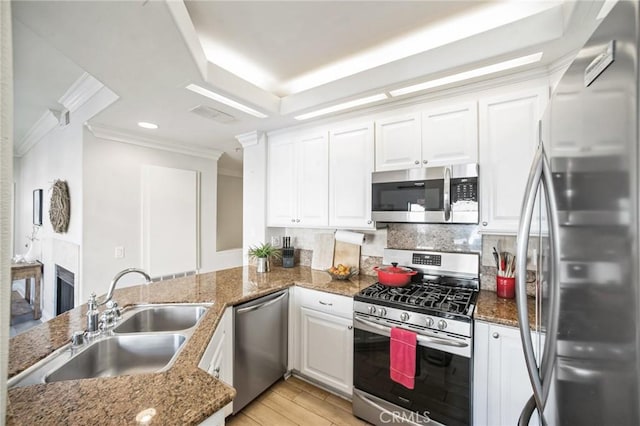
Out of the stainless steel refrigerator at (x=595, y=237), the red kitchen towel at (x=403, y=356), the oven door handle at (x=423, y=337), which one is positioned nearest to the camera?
the stainless steel refrigerator at (x=595, y=237)

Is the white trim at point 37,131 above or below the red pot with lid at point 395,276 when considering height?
above

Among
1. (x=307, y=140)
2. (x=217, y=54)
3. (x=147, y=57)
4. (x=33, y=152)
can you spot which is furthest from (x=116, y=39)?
(x=33, y=152)

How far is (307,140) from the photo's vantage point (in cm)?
280

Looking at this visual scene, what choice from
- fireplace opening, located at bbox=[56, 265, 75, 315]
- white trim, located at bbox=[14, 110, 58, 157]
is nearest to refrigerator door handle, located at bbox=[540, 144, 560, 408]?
fireplace opening, located at bbox=[56, 265, 75, 315]

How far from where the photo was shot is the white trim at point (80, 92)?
245cm

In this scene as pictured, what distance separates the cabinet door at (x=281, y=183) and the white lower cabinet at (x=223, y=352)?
1.30 m

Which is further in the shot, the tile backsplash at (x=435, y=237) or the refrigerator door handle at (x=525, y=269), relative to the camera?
the tile backsplash at (x=435, y=237)

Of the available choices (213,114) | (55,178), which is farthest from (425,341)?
(55,178)

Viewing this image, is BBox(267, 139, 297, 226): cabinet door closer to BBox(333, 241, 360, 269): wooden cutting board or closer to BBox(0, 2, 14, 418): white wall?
BBox(333, 241, 360, 269): wooden cutting board

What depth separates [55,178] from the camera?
3463 millimetres

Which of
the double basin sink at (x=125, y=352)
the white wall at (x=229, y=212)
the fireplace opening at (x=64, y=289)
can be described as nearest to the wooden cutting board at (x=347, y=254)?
the double basin sink at (x=125, y=352)

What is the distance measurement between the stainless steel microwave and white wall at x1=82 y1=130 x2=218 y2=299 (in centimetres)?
289

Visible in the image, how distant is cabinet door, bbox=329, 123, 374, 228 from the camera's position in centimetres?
241

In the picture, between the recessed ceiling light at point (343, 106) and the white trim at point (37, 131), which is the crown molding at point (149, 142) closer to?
the white trim at point (37, 131)
